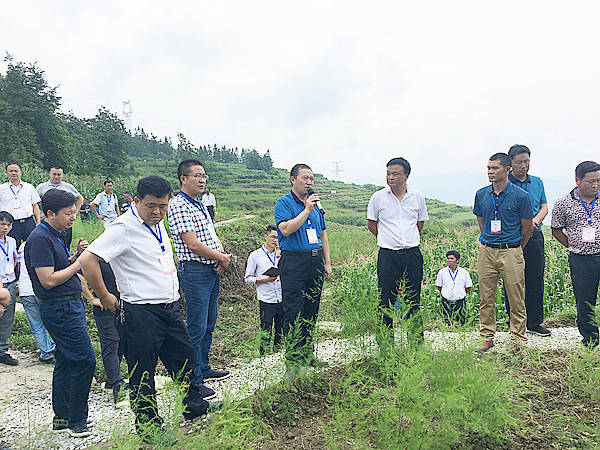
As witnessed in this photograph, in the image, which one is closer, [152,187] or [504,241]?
[152,187]

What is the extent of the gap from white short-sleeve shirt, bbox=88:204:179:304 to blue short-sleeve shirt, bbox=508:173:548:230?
435 centimetres

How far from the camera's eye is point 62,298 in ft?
11.6

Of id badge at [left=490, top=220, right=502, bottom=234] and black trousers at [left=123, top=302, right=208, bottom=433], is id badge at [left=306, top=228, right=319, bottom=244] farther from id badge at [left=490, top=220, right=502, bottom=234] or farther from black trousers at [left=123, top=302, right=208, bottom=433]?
id badge at [left=490, top=220, right=502, bottom=234]

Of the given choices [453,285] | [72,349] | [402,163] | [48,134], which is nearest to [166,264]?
[72,349]

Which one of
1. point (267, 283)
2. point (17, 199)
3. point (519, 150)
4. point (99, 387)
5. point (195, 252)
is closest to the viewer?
point (195, 252)

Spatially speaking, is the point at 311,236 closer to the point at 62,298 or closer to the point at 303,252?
the point at 303,252

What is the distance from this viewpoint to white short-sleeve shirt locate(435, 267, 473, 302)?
20.9ft

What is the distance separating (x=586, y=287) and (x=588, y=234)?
0.58 metres

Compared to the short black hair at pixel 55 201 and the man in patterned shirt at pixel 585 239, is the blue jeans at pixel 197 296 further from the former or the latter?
the man in patterned shirt at pixel 585 239

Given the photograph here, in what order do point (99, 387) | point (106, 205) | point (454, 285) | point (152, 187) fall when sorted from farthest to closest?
point (106, 205), point (454, 285), point (99, 387), point (152, 187)

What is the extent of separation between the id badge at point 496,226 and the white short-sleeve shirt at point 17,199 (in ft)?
23.2

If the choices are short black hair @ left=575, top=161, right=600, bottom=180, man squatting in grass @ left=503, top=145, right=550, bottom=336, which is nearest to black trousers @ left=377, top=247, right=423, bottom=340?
man squatting in grass @ left=503, top=145, right=550, bottom=336

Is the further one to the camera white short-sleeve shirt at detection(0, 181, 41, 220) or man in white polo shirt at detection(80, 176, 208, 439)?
white short-sleeve shirt at detection(0, 181, 41, 220)

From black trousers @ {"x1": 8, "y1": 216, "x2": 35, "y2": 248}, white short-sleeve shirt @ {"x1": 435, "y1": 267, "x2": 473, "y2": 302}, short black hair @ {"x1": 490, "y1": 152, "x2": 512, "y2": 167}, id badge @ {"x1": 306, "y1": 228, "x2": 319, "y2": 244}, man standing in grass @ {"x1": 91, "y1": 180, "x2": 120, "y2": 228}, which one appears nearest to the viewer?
id badge @ {"x1": 306, "y1": 228, "x2": 319, "y2": 244}
